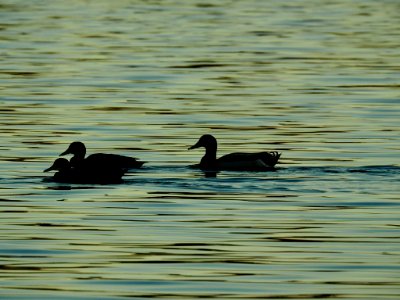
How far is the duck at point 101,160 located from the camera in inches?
821

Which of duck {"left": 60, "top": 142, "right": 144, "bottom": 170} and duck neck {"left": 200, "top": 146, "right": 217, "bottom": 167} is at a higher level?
duck {"left": 60, "top": 142, "right": 144, "bottom": 170}

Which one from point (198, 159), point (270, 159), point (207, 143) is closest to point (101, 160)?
point (270, 159)

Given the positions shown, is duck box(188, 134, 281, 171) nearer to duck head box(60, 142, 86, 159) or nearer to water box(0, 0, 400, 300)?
water box(0, 0, 400, 300)

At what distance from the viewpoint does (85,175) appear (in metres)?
20.9

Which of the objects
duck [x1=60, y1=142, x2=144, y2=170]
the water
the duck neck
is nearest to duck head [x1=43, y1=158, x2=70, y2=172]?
duck [x1=60, y1=142, x2=144, y2=170]

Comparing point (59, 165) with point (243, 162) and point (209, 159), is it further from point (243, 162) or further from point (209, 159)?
point (243, 162)

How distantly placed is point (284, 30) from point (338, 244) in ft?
120

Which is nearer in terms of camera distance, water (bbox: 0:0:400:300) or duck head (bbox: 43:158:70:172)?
water (bbox: 0:0:400:300)

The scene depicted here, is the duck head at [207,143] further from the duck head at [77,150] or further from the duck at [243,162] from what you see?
the duck head at [77,150]

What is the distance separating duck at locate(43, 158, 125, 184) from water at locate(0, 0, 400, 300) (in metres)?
0.20

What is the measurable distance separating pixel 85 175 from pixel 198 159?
3.50 meters

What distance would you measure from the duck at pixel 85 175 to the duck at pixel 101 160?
0.08 m

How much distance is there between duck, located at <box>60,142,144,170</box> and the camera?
20844 mm

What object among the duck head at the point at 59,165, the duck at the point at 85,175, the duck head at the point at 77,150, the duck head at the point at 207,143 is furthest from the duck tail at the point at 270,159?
the duck head at the point at 59,165
